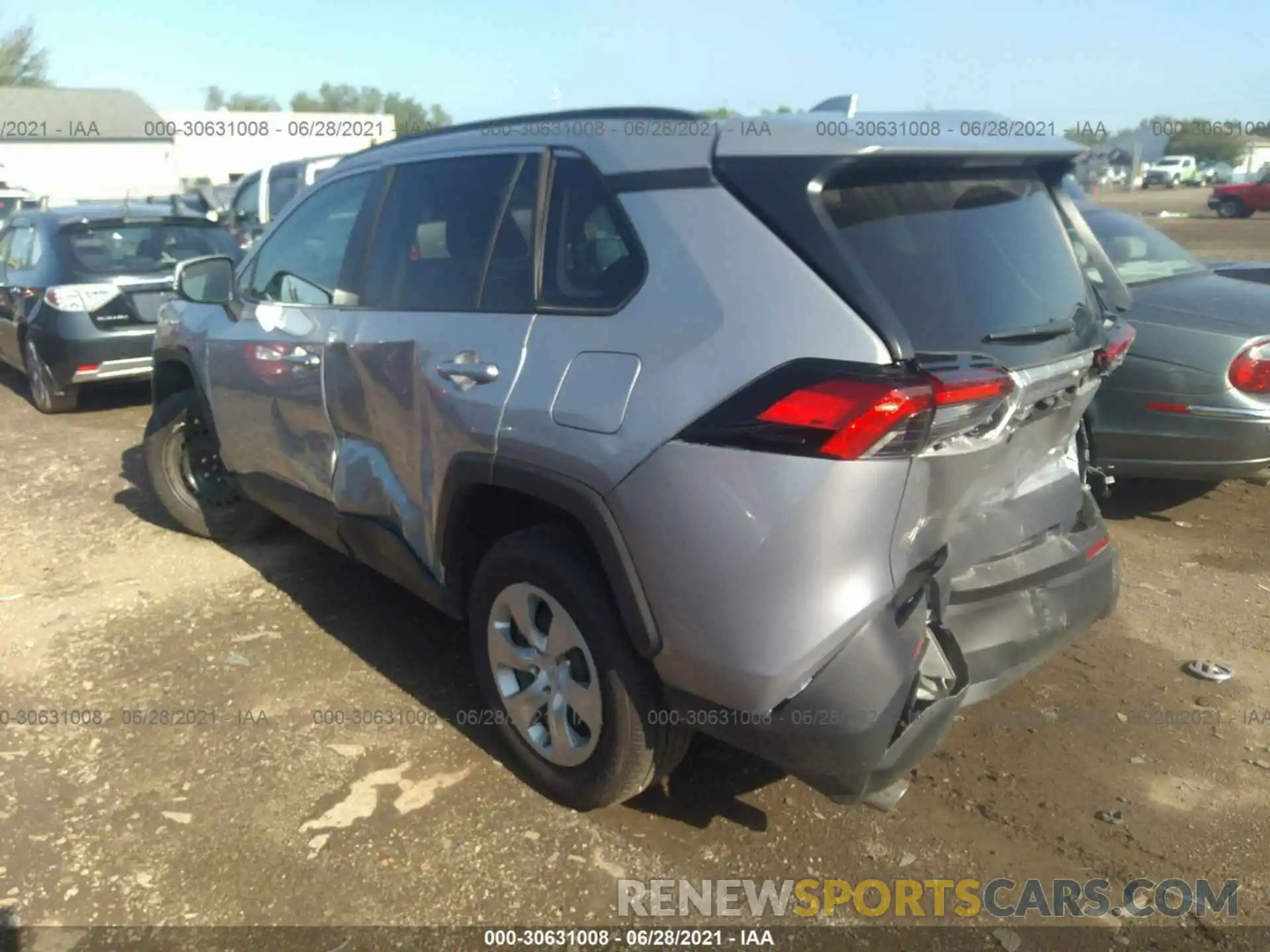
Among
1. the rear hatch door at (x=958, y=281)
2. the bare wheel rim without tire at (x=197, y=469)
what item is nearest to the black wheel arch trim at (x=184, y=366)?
the bare wheel rim without tire at (x=197, y=469)

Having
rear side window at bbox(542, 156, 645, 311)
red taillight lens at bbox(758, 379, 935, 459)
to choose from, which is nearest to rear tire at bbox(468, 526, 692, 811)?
rear side window at bbox(542, 156, 645, 311)

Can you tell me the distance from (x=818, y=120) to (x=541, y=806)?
6.79 feet

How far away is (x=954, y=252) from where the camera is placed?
2566 mm

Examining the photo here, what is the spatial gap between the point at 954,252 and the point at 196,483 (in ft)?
13.5

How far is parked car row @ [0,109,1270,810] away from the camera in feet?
7.56

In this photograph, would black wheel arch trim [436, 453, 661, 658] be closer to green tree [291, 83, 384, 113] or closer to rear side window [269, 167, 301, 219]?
rear side window [269, 167, 301, 219]

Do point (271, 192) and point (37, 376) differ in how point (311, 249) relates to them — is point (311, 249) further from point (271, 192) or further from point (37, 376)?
point (271, 192)

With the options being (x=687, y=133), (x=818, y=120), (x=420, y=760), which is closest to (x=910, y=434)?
(x=818, y=120)

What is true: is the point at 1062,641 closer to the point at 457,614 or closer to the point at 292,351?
the point at 457,614

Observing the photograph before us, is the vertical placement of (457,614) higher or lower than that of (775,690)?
lower

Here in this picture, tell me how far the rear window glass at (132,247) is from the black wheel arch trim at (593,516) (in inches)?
222

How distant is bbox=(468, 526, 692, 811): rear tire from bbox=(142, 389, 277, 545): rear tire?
2.48m

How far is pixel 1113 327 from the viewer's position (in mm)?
3127

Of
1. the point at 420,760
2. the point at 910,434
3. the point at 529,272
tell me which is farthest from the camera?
the point at 420,760
